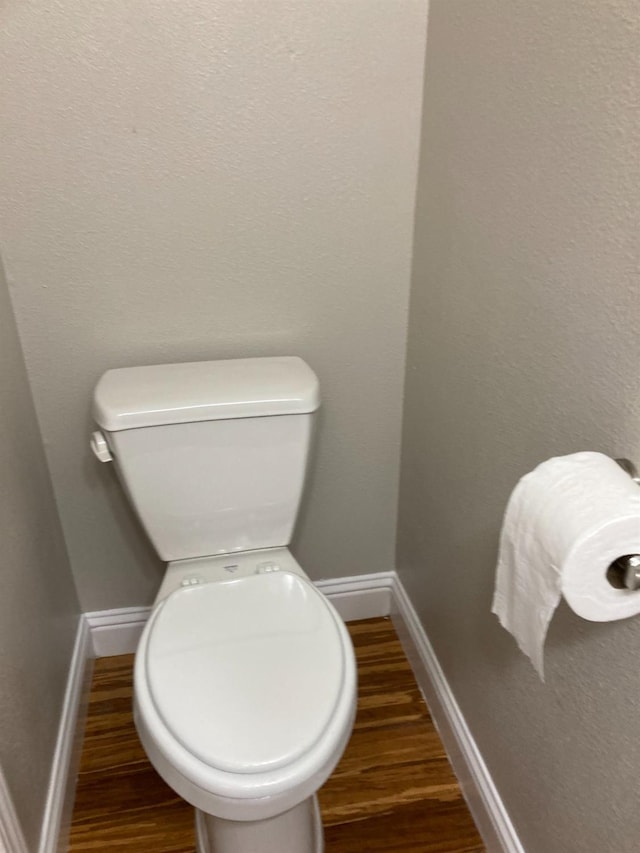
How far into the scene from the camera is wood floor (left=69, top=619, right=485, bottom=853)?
125 cm

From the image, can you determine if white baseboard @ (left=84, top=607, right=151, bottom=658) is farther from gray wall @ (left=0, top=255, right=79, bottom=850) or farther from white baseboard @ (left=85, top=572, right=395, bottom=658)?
gray wall @ (left=0, top=255, right=79, bottom=850)

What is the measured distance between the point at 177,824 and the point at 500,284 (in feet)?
3.77

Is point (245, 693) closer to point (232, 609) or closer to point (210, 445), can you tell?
point (232, 609)

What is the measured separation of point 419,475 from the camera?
144 centimetres

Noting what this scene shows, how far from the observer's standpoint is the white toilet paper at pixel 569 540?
2.05ft

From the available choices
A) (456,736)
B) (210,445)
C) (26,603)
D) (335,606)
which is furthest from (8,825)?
(335,606)

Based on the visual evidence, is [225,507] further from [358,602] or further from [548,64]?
[548,64]

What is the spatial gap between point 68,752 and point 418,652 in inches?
30.1

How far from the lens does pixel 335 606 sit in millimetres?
1709

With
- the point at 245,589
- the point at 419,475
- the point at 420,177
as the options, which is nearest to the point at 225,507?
the point at 245,589

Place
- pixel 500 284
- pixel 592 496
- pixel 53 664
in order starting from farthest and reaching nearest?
pixel 53 664, pixel 500 284, pixel 592 496

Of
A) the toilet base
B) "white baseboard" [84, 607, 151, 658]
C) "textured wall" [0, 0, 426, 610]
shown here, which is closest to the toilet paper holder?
the toilet base

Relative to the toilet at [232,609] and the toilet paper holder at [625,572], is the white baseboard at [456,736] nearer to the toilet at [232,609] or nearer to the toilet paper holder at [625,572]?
the toilet at [232,609]

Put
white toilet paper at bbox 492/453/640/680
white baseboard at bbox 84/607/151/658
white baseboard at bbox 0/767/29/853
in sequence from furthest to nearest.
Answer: white baseboard at bbox 84/607/151/658, white baseboard at bbox 0/767/29/853, white toilet paper at bbox 492/453/640/680
